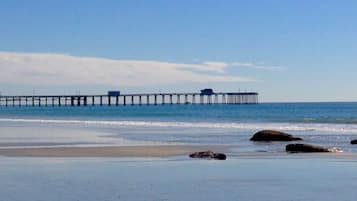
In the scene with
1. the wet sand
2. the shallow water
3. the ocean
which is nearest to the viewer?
the shallow water

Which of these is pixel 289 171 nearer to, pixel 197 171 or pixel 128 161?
pixel 197 171

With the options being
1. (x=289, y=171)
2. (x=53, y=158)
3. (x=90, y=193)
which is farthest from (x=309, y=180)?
(x=53, y=158)

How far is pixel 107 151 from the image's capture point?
31969mm

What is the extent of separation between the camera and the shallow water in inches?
666

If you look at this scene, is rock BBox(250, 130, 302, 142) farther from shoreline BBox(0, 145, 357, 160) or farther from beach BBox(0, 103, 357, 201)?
beach BBox(0, 103, 357, 201)

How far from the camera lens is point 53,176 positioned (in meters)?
20.7

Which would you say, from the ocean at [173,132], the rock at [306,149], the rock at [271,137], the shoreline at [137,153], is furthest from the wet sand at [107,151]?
the rock at [271,137]

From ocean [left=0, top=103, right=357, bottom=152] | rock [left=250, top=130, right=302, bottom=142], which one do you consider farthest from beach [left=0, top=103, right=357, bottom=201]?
rock [left=250, top=130, right=302, bottom=142]

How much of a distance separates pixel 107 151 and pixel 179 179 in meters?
12.4

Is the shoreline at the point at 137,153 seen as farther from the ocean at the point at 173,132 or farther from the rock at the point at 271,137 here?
the rock at the point at 271,137

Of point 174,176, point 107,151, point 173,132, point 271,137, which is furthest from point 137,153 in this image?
point 173,132

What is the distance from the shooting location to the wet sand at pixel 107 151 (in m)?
29.6

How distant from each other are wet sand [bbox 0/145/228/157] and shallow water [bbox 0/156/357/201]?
10.6 ft

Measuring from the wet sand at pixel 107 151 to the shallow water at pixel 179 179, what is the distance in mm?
3217
